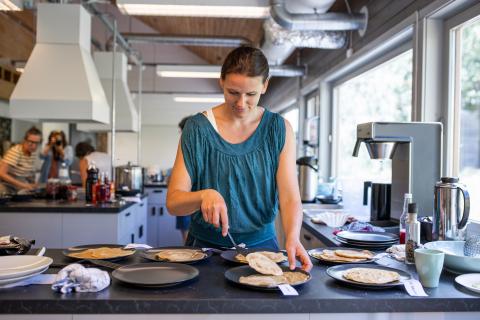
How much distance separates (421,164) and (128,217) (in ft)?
7.84

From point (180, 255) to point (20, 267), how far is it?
0.47 meters

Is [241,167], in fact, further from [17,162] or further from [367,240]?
[17,162]

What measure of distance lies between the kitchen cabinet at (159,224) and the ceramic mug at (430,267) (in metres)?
4.78

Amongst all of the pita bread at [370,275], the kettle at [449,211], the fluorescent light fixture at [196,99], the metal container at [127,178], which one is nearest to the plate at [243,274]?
the pita bread at [370,275]

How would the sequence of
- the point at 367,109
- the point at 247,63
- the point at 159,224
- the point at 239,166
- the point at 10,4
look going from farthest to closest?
the point at 159,224
the point at 367,109
the point at 10,4
the point at 239,166
the point at 247,63

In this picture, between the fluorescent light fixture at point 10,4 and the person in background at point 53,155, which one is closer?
the fluorescent light fixture at point 10,4

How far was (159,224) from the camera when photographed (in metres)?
5.93

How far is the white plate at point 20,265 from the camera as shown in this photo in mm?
1182

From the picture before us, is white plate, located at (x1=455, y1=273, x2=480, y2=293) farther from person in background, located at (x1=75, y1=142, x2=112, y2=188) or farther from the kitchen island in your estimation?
person in background, located at (x1=75, y1=142, x2=112, y2=188)

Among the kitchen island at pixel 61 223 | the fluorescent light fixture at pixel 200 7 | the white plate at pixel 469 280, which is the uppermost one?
the fluorescent light fixture at pixel 200 7

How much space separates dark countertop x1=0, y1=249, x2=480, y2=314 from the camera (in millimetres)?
1099

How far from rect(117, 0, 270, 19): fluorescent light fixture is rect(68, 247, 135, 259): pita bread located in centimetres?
199

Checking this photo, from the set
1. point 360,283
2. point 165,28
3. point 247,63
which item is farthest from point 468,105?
point 165,28

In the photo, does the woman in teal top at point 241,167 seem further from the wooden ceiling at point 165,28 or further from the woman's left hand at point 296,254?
the wooden ceiling at point 165,28
